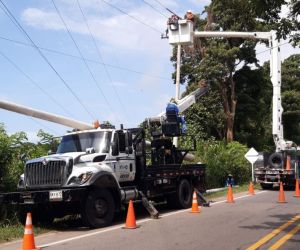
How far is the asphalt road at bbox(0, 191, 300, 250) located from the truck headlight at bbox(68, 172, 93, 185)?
3.84 feet

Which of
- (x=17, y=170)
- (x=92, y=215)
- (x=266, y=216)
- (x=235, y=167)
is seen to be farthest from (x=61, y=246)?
(x=235, y=167)

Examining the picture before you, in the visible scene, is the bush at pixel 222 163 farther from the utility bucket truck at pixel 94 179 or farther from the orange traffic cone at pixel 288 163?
the utility bucket truck at pixel 94 179

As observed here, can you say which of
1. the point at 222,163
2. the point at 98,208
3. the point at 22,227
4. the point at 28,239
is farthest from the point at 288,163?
the point at 28,239

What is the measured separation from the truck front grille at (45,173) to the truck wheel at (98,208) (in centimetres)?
88

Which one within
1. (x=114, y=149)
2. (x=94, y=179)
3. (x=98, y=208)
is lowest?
(x=98, y=208)

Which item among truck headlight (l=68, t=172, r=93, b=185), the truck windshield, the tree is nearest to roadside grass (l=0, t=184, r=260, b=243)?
truck headlight (l=68, t=172, r=93, b=185)

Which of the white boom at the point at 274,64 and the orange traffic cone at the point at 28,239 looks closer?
the orange traffic cone at the point at 28,239

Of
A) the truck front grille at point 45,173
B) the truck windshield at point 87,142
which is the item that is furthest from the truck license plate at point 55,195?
the truck windshield at point 87,142

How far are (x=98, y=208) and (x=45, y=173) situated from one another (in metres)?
1.61

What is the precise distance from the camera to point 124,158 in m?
14.3

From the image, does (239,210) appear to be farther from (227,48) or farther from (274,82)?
(227,48)

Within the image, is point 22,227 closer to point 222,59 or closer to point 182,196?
point 182,196

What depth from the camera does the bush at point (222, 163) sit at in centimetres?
2823

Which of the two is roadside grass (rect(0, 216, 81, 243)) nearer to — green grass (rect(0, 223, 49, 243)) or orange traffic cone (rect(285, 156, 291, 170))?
green grass (rect(0, 223, 49, 243))
